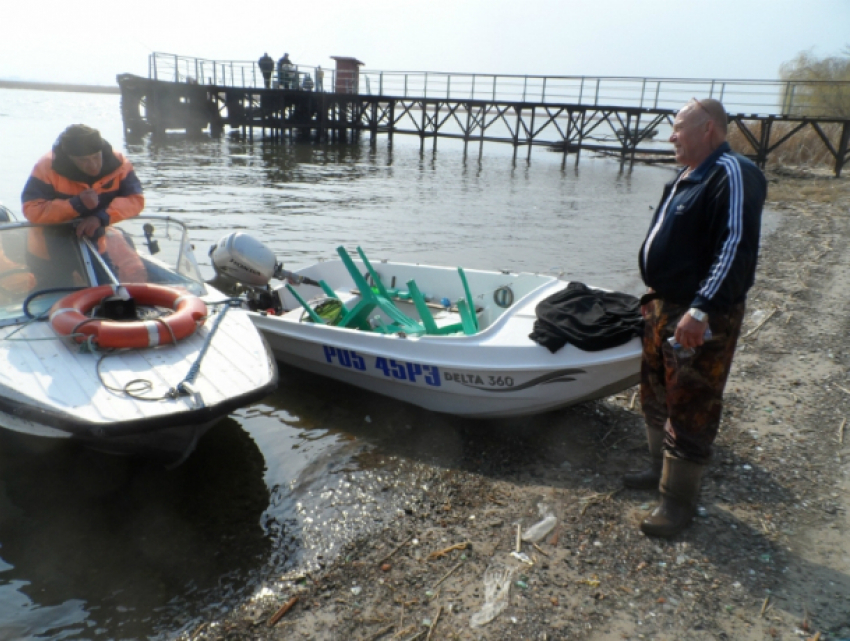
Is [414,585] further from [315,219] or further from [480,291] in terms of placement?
[315,219]

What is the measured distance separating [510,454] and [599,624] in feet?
5.57

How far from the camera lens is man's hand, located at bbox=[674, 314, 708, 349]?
109 inches

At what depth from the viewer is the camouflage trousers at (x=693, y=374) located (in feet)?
9.46

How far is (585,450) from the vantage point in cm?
432

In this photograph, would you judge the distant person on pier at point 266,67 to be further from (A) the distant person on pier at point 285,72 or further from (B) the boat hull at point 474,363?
(B) the boat hull at point 474,363

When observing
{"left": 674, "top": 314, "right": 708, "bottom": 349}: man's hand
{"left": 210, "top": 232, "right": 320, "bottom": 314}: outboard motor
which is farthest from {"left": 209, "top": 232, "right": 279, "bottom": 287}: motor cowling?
{"left": 674, "top": 314, "right": 708, "bottom": 349}: man's hand

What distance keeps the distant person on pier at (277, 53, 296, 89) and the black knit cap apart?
1156 inches

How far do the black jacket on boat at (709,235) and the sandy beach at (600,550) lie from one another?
1290 millimetres

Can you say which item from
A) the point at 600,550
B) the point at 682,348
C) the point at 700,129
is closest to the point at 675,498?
the point at 600,550

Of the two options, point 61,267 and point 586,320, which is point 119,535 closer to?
point 61,267

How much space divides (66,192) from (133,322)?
1272 mm

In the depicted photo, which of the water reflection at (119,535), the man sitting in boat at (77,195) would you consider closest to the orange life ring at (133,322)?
the man sitting in boat at (77,195)

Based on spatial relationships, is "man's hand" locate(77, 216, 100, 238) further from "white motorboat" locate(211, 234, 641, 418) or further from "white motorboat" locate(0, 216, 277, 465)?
"white motorboat" locate(211, 234, 641, 418)

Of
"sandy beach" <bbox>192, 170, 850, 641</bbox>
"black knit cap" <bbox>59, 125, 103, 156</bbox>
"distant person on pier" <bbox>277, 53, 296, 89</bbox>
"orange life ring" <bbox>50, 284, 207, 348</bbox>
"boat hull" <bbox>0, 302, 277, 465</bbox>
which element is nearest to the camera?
"sandy beach" <bbox>192, 170, 850, 641</bbox>
